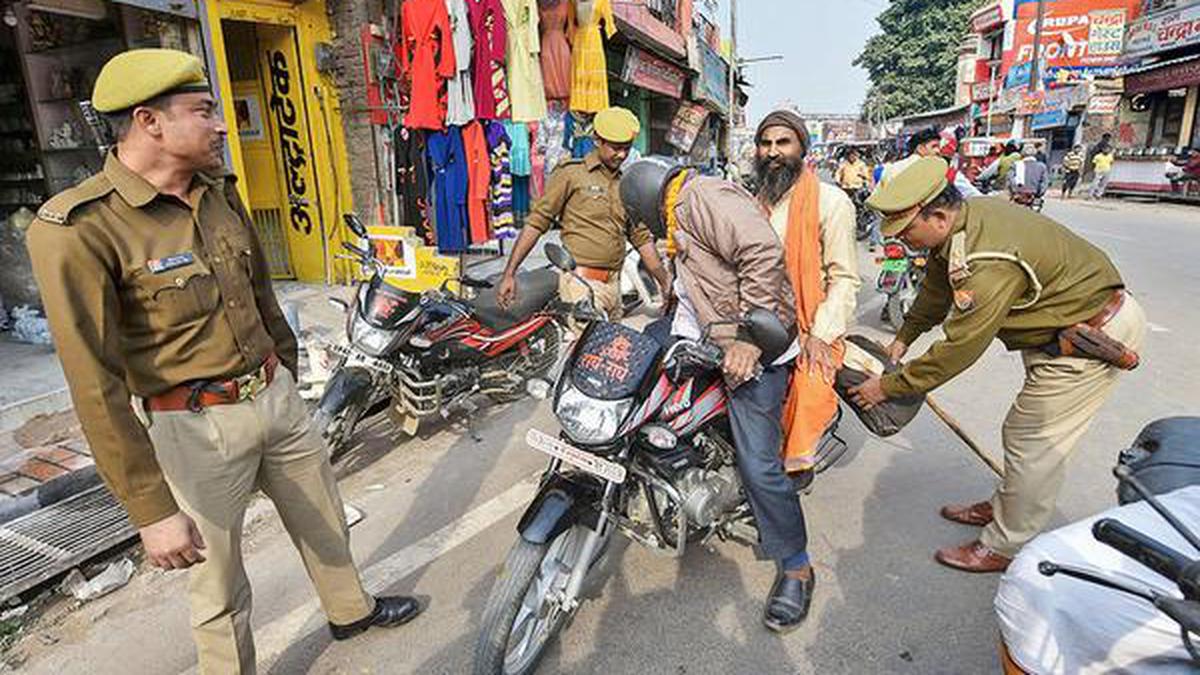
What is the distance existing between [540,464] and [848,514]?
1.63 m

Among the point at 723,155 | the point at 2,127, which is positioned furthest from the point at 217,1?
the point at 723,155

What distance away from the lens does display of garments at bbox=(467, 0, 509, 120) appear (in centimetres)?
619

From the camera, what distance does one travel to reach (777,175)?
281 cm

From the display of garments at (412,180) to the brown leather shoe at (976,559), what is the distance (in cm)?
533

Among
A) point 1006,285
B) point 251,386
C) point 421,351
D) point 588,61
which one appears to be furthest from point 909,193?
point 588,61

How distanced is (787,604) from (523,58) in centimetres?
580

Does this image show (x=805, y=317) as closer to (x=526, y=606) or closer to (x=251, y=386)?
(x=526, y=606)

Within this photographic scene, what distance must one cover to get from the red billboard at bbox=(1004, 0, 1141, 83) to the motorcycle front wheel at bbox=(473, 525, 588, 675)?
33.4m

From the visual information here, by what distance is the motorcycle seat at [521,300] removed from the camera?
4191mm

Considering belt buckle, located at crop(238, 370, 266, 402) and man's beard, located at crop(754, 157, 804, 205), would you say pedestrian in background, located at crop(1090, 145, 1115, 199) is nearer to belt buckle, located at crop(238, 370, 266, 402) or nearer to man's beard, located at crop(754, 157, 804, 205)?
man's beard, located at crop(754, 157, 804, 205)

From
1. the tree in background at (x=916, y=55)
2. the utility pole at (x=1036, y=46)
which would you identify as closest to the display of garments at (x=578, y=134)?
the utility pole at (x=1036, y=46)

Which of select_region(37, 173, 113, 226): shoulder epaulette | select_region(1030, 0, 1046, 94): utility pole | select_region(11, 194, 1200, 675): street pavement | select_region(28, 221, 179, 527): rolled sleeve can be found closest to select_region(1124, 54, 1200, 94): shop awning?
select_region(1030, 0, 1046, 94): utility pole

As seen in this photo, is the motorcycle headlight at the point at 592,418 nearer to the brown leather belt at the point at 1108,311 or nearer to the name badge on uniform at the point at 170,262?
the name badge on uniform at the point at 170,262

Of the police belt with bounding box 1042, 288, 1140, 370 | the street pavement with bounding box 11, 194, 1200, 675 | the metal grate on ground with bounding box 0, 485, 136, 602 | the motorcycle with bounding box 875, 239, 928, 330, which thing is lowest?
the street pavement with bounding box 11, 194, 1200, 675
